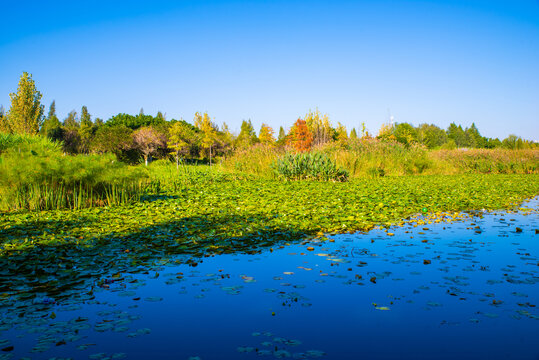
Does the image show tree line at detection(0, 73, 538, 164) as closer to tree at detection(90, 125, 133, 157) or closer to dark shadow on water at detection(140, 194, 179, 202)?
tree at detection(90, 125, 133, 157)

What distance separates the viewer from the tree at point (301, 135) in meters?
36.0

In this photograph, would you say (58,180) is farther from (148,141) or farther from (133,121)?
(133,121)

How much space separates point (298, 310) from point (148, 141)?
34073mm

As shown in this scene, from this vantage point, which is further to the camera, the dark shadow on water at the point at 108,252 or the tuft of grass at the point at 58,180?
the tuft of grass at the point at 58,180

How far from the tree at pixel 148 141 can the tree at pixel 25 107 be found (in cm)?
880

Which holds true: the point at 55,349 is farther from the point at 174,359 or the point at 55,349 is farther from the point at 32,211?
the point at 32,211

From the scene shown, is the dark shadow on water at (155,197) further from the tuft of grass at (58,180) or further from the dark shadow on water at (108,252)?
the dark shadow on water at (108,252)

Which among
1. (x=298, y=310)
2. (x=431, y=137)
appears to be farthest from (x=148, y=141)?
(x=431, y=137)

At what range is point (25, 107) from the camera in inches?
1336

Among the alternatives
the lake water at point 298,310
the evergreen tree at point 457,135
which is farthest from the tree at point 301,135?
the lake water at point 298,310

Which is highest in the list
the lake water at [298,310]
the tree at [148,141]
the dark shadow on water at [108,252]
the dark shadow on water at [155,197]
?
the tree at [148,141]

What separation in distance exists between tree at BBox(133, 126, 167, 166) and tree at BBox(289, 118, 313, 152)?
1268 cm

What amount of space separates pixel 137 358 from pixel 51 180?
6945mm

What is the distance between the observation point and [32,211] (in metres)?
7.72
